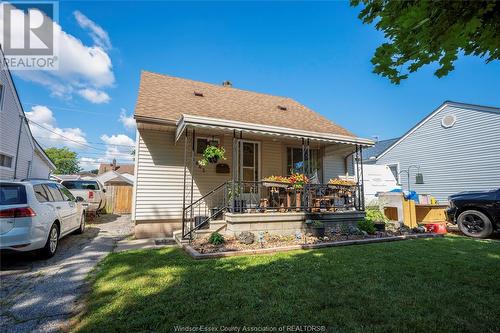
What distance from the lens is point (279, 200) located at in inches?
338

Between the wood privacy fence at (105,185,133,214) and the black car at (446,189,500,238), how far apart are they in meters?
16.7

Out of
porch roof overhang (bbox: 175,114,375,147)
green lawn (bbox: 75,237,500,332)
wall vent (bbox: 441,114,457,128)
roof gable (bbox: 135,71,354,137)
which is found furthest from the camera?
wall vent (bbox: 441,114,457,128)

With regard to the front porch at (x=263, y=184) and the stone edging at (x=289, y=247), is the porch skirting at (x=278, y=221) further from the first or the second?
the stone edging at (x=289, y=247)

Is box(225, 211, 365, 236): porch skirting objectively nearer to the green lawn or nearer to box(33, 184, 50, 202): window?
the green lawn

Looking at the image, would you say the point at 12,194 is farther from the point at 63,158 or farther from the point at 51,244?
the point at 63,158

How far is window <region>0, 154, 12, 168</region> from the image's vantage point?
35.2ft

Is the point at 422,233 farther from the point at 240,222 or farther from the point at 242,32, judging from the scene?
the point at 242,32

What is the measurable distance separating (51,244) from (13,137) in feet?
31.4

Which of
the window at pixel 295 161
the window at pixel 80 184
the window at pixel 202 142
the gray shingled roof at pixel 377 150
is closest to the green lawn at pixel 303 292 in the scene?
the window at pixel 202 142

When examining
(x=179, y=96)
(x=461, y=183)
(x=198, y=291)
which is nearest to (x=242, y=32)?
(x=179, y=96)

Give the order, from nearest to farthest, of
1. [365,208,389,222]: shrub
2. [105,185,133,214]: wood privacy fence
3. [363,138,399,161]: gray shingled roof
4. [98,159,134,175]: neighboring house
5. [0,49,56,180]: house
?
1. [365,208,389,222]: shrub
2. [0,49,56,180]: house
3. [105,185,133,214]: wood privacy fence
4. [363,138,399,161]: gray shingled roof
5. [98,159,134,175]: neighboring house

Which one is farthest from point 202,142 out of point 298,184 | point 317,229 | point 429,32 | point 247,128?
point 429,32

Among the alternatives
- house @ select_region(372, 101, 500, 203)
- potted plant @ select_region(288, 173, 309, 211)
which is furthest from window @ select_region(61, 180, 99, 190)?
house @ select_region(372, 101, 500, 203)

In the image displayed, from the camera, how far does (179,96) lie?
1017 centimetres
